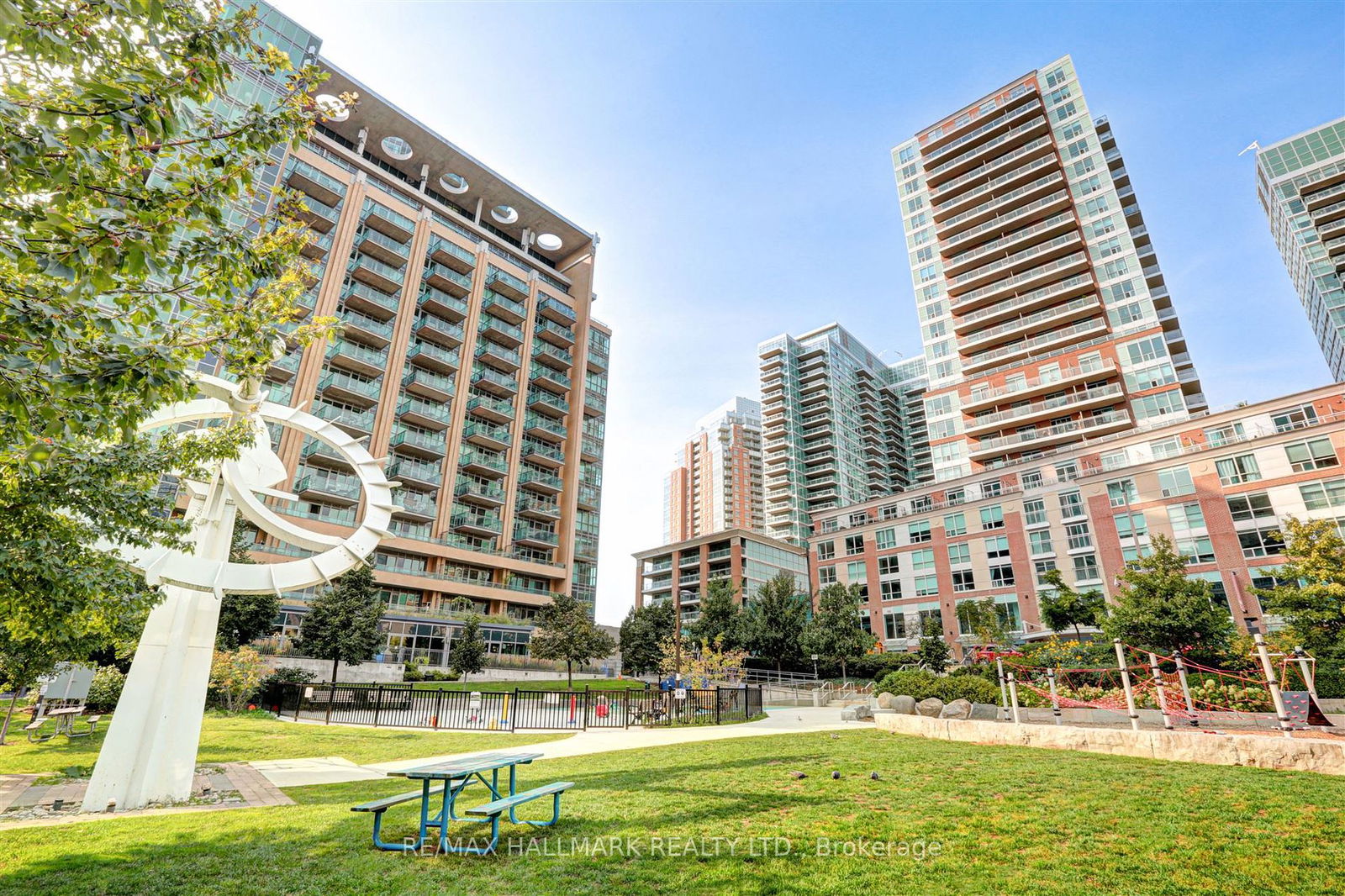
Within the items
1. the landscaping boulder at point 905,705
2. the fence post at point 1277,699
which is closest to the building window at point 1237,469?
the landscaping boulder at point 905,705

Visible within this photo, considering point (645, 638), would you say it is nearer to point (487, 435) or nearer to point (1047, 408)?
point (487, 435)

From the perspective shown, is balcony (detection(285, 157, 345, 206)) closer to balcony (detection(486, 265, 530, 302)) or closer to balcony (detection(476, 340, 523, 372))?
balcony (detection(486, 265, 530, 302))

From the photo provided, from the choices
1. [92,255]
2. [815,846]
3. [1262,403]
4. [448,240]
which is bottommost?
[815,846]

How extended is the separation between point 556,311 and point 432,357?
15.9 metres

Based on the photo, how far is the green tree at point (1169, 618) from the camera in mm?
27750

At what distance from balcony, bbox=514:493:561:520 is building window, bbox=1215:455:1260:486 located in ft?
172

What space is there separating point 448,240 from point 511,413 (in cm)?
1719

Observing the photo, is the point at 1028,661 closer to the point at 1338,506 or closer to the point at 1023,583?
the point at 1023,583

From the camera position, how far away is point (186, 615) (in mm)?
10281

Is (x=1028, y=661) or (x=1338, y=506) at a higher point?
(x=1338, y=506)

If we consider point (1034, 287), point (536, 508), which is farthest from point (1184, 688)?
point (1034, 287)

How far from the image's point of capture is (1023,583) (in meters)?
49.7

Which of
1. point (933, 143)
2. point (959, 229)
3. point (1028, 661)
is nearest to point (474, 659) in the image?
point (1028, 661)

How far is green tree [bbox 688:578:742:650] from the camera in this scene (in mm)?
51188
